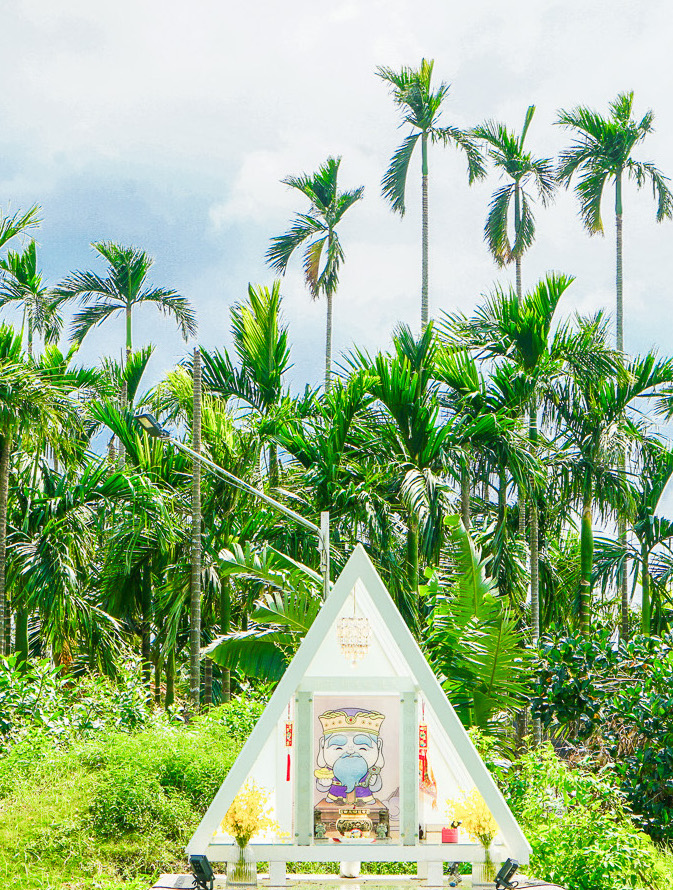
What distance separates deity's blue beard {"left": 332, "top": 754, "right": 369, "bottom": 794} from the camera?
7332 millimetres

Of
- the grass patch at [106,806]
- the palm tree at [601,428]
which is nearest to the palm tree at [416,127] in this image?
the palm tree at [601,428]

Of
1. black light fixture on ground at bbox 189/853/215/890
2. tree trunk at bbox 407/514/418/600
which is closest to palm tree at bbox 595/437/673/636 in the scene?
tree trunk at bbox 407/514/418/600

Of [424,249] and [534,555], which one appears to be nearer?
[534,555]

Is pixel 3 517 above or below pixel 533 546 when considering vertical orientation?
above

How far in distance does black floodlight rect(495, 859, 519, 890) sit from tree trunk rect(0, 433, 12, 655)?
11.0 m

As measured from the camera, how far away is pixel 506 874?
6.77m

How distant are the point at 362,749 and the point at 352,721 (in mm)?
239

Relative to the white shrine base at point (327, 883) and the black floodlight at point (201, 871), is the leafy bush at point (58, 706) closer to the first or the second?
the white shrine base at point (327, 883)

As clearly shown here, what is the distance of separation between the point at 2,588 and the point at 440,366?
895 centimetres

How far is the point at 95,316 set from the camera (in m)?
27.9

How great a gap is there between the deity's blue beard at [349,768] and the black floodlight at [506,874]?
1.26 m

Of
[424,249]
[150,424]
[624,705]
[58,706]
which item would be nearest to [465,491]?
[624,705]

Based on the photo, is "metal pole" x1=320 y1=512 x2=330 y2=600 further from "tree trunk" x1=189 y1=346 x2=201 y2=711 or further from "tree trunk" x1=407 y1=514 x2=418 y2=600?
"tree trunk" x1=189 y1=346 x2=201 y2=711

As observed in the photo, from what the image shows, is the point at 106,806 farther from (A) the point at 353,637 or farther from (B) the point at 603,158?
(B) the point at 603,158
